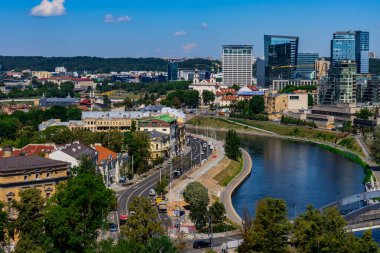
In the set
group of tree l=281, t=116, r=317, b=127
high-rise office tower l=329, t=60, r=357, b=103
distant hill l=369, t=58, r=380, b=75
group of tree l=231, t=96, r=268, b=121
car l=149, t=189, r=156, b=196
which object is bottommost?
car l=149, t=189, r=156, b=196

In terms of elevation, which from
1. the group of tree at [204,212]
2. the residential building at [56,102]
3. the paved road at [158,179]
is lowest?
the paved road at [158,179]

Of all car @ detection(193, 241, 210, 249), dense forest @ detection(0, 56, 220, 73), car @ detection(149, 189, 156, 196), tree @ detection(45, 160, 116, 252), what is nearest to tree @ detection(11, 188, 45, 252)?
tree @ detection(45, 160, 116, 252)

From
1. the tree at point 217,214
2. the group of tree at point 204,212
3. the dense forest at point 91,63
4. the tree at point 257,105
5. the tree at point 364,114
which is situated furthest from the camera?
the dense forest at point 91,63

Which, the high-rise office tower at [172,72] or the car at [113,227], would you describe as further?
the high-rise office tower at [172,72]

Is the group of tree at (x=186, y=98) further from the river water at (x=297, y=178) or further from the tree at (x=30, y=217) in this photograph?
the tree at (x=30, y=217)

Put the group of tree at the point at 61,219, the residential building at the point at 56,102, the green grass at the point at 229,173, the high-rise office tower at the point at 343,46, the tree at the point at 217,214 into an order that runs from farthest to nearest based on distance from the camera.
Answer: the high-rise office tower at the point at 343,46 → the residential building at the point at 56,102 → the green grass at the point at 229,173 → the tree at the point at 217,214 → the group of tree at the point at 61,219

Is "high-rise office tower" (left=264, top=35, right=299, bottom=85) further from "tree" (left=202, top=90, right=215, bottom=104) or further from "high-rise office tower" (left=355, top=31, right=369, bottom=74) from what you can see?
"tree" (left=202, top=90, right=215, bottom=104)

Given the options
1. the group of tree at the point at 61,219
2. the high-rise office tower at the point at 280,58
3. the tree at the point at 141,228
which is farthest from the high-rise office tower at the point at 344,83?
the tree at the point at 141,228

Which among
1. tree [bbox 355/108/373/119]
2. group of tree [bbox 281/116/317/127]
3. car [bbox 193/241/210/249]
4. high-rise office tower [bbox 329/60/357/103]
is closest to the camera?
car [bbox 193/241/210/249]
